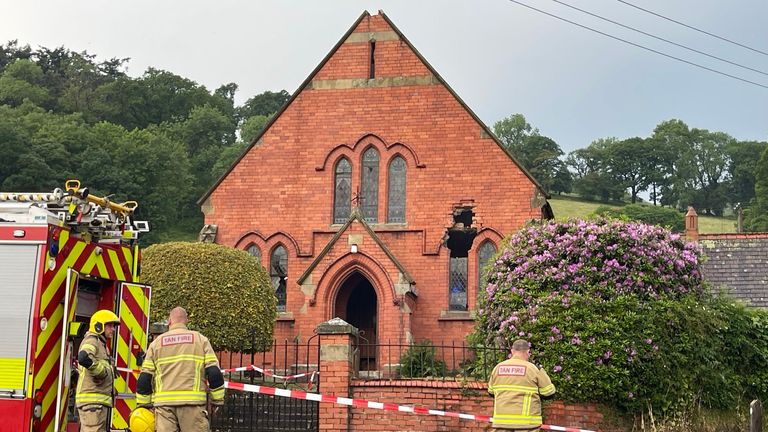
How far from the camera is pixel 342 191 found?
83.6 ft

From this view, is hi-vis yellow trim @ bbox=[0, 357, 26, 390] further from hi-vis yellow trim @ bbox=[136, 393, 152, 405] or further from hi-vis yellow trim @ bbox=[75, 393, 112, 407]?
hi-vis yellow trim @ bbox=[136, 393, 152, 405]

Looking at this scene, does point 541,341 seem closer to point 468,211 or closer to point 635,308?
point 635,308

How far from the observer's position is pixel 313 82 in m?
26.1

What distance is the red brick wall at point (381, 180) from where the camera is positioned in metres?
24.1

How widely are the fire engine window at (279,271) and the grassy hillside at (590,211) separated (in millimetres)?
56540

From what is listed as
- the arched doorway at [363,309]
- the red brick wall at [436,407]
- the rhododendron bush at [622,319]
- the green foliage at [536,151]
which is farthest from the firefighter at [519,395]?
the green foliage at [536,151]

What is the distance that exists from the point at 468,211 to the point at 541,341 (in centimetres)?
1090

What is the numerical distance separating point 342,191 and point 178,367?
17.0 m

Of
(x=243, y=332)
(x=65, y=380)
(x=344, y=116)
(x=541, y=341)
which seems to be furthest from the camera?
(x=344, y=116)

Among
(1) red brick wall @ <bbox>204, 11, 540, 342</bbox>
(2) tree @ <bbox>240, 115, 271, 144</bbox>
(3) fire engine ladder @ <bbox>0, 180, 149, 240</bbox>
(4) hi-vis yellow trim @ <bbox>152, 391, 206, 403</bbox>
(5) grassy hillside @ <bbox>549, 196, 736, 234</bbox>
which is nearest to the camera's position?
(4) hi-vis yellow trim @ <bbox>152, 391, 206, 403</bbox>

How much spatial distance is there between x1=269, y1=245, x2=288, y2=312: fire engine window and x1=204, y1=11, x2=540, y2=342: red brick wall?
0.85ft

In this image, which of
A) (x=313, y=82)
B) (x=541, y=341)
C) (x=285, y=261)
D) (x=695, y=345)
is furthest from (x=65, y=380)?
(x=313, y=82)

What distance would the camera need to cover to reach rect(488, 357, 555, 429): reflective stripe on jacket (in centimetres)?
944

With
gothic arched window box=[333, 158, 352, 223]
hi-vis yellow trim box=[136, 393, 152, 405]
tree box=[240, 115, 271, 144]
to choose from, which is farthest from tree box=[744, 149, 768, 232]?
hi-vis yellow trim box=[136, 393, 152, 405]
